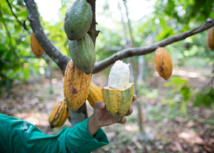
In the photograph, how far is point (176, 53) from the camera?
134 inches

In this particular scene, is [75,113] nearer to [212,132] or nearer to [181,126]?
[181,126]

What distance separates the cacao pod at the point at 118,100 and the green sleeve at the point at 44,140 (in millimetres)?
253

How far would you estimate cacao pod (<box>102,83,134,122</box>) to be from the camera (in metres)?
0.64

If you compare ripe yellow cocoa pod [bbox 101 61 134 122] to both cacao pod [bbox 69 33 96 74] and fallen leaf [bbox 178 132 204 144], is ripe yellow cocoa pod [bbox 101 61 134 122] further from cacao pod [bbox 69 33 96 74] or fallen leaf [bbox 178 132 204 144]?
fallen leaf [bbox 178 132 204 144]

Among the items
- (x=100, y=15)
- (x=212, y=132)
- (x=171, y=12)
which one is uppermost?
(x=100, y=15)

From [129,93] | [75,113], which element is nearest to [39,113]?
[75,113]

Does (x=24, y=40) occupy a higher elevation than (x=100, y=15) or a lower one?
lower

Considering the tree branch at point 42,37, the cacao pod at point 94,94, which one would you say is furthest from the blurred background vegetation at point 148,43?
the cacao pod at point 94,94

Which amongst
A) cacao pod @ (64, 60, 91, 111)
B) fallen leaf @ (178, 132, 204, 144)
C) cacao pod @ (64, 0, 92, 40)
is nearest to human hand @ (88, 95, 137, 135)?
cacao pod @ (64, 60, 91, 111)

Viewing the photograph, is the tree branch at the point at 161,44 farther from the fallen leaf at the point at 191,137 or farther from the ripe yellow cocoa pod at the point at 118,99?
the fallen leaf at the point at 191,137

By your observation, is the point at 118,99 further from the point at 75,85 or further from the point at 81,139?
the point at 81,139

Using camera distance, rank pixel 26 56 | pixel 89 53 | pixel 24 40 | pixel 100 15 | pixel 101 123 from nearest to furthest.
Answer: pixel 89 53, pixel 101 123, pixel 24 40, pixel 26 56, pixel 100 15

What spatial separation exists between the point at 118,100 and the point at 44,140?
0.64 metres

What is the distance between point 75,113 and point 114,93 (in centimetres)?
36
